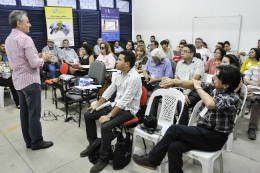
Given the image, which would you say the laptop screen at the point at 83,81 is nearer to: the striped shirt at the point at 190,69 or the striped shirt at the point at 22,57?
the striped shirt at the point at 22,57

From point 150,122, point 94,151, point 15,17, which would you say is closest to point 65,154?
point 94,151

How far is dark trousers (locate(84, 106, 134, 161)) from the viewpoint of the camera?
2180mm

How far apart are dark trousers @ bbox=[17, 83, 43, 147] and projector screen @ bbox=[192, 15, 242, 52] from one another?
20.6ft

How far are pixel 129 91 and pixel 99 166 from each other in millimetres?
912

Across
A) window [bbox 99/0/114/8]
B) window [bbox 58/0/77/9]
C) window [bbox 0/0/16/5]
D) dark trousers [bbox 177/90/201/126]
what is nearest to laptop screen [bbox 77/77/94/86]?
dark trousers [bbox 177/90/201/126]

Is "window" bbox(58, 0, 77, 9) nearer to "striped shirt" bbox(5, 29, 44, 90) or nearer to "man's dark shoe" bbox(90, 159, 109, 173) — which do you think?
"striped shirt" bbox(5, 29, 44, 90)

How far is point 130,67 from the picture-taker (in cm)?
246

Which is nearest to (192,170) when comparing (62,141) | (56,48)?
(62,141)

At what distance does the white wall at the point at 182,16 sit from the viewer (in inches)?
238

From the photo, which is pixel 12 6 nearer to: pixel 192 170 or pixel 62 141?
pixel 62 141

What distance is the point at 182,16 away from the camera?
24.8ft

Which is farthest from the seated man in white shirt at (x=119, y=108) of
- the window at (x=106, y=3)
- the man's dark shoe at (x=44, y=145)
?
the window at (x=106, y=3)

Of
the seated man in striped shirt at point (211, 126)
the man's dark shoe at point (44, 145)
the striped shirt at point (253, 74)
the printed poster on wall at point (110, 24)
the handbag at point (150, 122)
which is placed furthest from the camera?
the printed poster on wall at point (110, 24)

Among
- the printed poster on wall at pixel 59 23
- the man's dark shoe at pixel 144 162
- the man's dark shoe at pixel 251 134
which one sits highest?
the printed poster on wall at pixel 59 23
